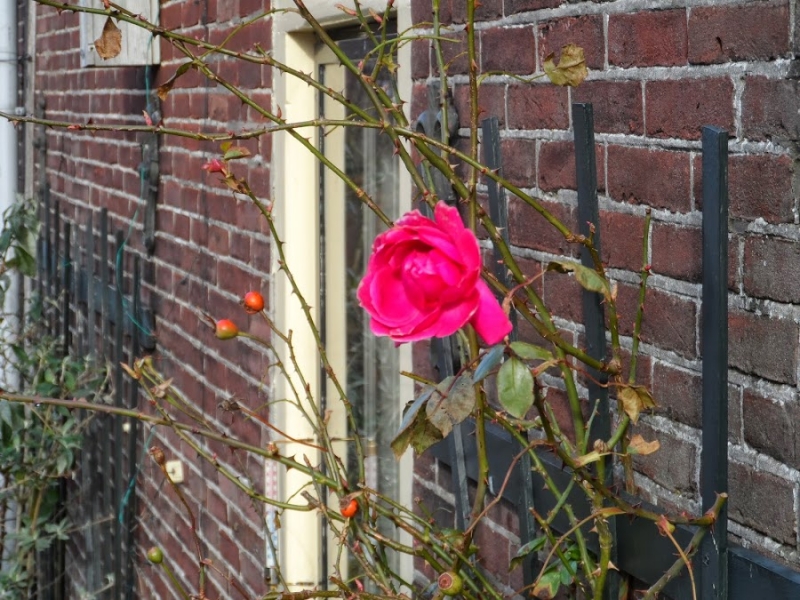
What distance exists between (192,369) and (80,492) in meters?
1.82

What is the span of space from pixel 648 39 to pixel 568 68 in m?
0.19

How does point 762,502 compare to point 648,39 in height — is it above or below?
below

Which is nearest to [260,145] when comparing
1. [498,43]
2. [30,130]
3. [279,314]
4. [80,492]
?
[279,314]

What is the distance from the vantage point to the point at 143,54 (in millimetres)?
4312

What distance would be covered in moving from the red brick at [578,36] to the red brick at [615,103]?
0.12 feet

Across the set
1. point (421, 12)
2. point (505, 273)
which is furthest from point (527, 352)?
point (421, 12)

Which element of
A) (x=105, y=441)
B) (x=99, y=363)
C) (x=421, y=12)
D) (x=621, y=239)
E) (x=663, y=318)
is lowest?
(x=105, y=441)

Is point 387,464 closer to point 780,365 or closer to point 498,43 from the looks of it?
point 498,43

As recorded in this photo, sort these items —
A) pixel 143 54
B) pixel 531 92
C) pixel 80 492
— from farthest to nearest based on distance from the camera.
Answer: pixel 80 492 < pixel 143 54 < pixel 531 92

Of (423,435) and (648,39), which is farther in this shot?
(648,39)

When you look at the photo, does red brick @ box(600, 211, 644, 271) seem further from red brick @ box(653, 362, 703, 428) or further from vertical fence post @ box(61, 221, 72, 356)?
vertical fence post @ box(61, 221, 72, 356)

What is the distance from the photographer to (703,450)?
158cm

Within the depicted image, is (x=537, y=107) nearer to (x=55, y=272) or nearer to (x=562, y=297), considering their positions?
(x=562, y=297)

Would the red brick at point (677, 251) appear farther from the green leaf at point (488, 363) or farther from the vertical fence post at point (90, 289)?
the vertical fence post at point (90, 289)
